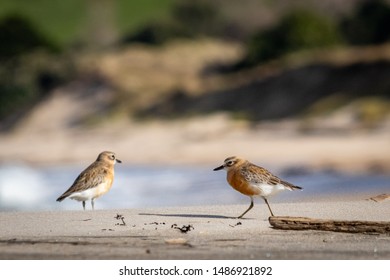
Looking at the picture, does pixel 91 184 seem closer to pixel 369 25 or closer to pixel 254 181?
pixel 254 181

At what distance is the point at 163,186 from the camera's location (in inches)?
1128

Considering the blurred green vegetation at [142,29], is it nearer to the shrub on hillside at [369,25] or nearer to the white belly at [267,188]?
the shrub on hillside at [369,25]

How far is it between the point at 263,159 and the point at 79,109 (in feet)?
64.3

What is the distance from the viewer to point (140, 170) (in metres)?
33.6

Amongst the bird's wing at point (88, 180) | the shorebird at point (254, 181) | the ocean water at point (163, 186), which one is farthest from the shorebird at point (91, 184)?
the ocean water at point (163, 186)

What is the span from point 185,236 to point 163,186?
61.8 ft

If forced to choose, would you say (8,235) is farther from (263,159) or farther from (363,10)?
(363,10)

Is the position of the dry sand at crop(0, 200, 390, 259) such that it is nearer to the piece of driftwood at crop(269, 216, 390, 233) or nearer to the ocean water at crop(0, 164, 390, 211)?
the piece of driftwood at crop(269, 216, 390, 233)

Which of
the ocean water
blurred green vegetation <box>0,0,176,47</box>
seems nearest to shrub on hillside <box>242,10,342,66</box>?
the ocean water

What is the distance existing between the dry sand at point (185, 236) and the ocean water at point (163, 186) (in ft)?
21.5

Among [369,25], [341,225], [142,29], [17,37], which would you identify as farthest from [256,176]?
[142,29]

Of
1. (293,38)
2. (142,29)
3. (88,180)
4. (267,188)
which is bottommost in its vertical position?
(267,188)

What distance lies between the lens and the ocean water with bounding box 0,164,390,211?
866 inches

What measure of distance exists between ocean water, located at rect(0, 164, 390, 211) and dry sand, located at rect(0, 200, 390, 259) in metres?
6.56
